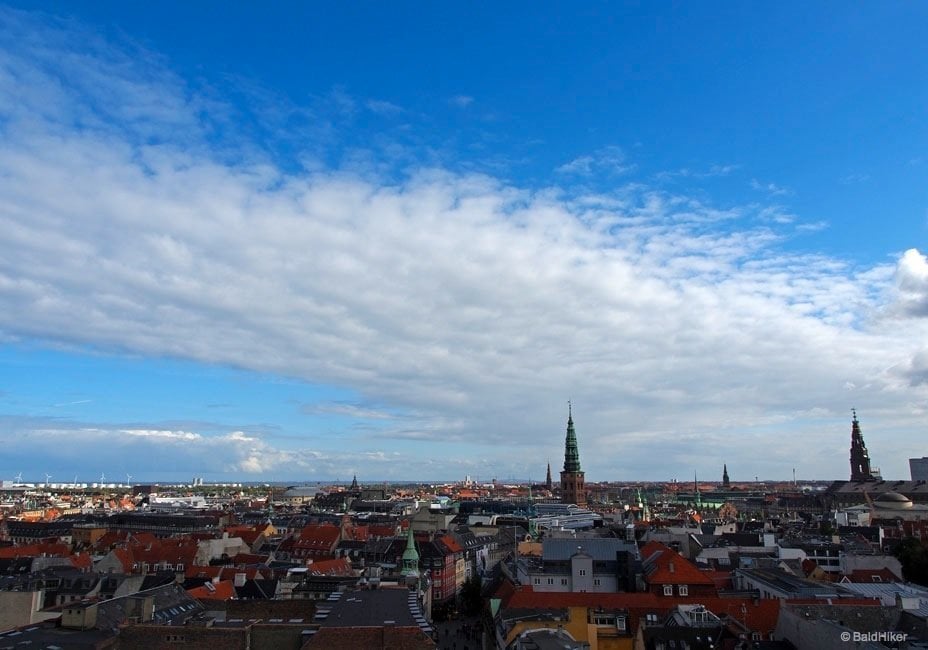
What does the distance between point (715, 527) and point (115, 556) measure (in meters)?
91.3

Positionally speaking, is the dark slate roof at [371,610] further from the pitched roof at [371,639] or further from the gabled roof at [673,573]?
the gabled roof at [673,573]

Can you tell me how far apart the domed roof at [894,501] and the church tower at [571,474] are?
72041 mm

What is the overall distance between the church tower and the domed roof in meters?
72.0

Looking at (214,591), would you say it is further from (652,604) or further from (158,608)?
(652,604)

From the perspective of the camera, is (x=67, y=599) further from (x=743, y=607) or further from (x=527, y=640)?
(x=743, y=607)

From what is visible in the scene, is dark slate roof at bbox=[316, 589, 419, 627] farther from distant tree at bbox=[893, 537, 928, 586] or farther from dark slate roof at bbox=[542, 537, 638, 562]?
distant tree at bbox=[893, 537, 928, 586]

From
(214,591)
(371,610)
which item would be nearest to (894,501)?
(214,591)

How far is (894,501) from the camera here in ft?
627

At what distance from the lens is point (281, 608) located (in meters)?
51.6

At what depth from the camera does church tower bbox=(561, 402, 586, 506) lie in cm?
19388

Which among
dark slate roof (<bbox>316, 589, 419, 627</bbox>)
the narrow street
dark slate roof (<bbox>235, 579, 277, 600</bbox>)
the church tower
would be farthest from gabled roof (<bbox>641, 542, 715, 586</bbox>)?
the church tower

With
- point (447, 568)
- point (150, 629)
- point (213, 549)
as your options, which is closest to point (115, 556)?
→ point (213, 549)

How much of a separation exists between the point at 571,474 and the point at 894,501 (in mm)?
78605

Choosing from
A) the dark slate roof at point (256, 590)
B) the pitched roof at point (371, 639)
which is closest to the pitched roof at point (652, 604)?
the dark slate roof at point (256, 590)
